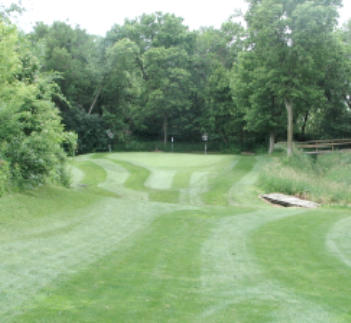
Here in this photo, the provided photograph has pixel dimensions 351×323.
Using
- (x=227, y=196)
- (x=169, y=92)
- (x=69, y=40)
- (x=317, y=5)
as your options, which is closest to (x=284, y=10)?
(x=317, y=5)

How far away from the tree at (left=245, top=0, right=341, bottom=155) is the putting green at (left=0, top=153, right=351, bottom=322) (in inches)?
761

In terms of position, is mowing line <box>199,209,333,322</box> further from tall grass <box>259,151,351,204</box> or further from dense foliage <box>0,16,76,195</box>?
tall grass <box>259,151,351,204</box>

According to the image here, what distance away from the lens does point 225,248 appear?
8383 mm

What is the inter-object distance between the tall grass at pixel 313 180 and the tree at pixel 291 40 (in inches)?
128

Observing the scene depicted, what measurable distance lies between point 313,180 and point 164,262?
1735cm

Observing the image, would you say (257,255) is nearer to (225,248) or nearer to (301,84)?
(225,248)

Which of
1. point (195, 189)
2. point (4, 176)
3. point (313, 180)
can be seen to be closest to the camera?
point (4, 176)

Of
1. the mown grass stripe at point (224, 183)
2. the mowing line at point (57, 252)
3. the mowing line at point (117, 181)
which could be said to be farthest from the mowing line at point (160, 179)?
the mowing line at point (57, 252)

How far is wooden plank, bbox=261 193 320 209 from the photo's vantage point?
55.0 feet

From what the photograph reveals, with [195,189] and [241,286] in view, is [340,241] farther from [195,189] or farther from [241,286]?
[195,189]

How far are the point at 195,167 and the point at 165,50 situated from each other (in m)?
28.8

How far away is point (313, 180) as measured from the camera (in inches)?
882

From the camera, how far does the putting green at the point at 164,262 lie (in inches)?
190

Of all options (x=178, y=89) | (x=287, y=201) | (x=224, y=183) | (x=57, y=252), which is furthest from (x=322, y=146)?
(x=57, y=252)
